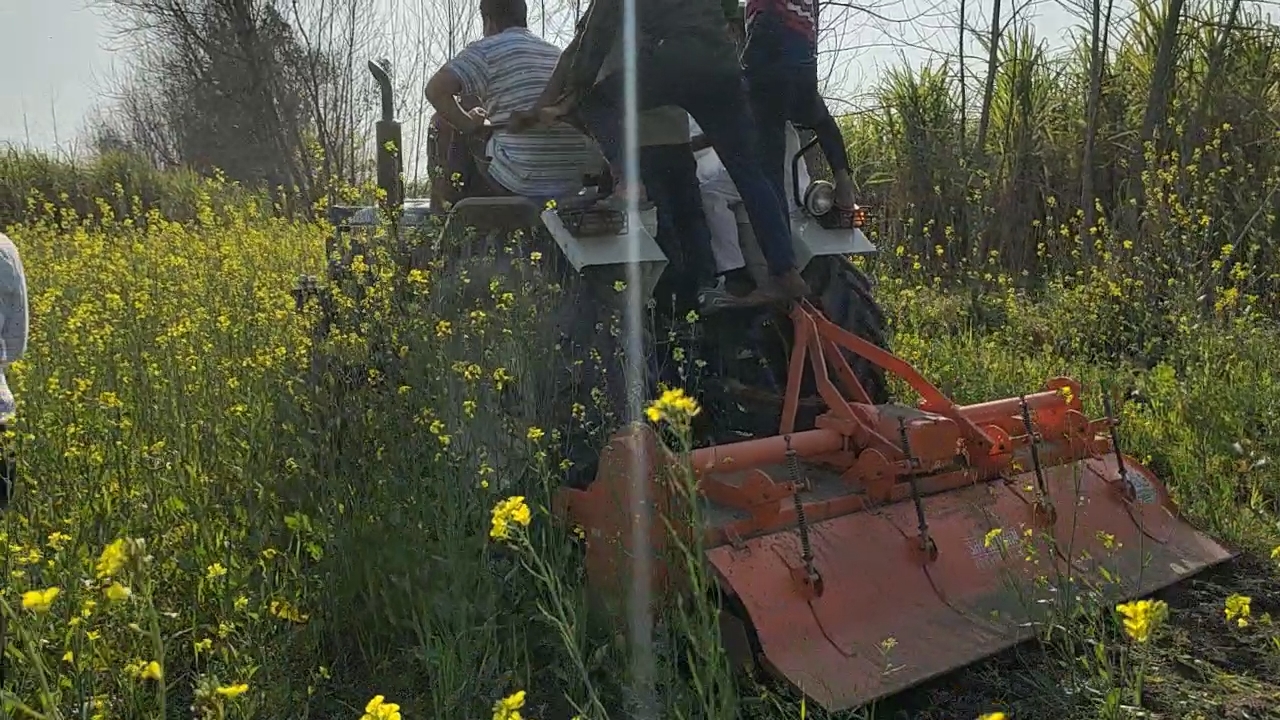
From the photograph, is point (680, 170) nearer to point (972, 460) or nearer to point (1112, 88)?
point (972, 460)

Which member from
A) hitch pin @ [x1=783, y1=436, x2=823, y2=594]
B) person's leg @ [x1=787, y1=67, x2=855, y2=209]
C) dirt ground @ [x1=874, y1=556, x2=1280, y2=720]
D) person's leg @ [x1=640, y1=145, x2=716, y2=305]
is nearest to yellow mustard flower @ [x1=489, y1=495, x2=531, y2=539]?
hitch pin @ [x1=783, y1=436, x2=823, y2=594]

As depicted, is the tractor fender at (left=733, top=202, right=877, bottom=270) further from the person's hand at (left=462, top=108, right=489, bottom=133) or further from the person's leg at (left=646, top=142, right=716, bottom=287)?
the person's hand at (left=462, top=108, right=489, bottom=133)

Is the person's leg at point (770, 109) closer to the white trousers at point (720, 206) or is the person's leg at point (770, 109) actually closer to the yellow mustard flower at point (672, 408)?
the white trousers at point (720, 206)

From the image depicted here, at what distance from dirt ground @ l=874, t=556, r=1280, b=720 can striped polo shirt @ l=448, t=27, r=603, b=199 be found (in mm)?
2081

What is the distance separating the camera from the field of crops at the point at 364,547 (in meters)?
2.33

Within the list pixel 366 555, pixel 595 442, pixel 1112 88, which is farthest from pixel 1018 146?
pixel 366 555

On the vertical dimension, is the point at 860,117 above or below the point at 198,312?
above

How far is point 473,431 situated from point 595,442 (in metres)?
0.44

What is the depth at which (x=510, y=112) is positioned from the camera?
12.5 feet

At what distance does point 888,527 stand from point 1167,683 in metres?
0.71

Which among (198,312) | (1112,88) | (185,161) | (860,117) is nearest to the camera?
(198,312)

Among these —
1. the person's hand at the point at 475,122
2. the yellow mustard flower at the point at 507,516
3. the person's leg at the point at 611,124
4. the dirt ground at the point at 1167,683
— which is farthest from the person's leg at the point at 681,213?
the yellow mustard flower at the point at 507,516

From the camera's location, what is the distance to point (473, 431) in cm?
280

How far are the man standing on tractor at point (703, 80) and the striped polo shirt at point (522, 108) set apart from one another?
24.5 inches
